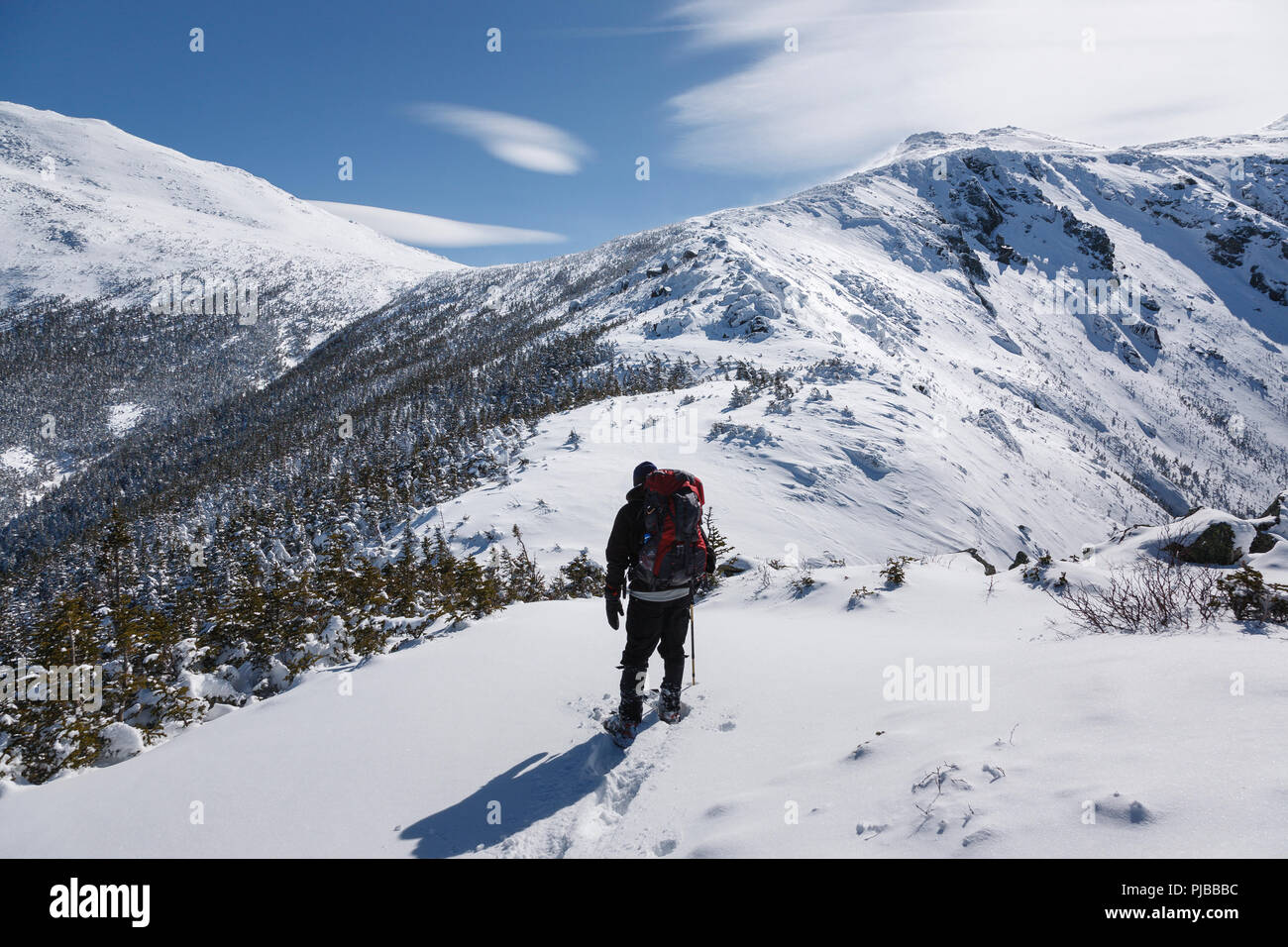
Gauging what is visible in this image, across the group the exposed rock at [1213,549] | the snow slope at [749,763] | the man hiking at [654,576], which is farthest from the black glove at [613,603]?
the exposed rock at [1213,549]

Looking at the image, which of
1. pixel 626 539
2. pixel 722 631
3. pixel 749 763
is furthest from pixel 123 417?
pixel 749 763

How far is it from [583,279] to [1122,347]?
129 m

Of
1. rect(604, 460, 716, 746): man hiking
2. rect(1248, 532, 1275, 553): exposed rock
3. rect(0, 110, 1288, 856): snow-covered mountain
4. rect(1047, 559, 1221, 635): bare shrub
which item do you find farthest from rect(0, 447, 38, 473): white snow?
rect(1248, 532, 1275, 553): exposed rock

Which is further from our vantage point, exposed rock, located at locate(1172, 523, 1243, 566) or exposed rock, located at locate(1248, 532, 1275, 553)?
exposed rock, located at locate(1172, 523, 1243, 566)

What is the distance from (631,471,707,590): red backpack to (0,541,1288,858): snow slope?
128 centimetres

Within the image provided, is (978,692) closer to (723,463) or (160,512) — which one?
(723,463)

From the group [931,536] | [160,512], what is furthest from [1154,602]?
[160,512]

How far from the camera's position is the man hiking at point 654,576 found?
14.9 feet

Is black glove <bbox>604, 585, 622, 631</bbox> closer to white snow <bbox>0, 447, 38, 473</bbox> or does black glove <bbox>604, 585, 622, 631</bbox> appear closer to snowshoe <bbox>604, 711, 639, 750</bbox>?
snowshoe <bbox>604, 711, 639, 750</bbox>

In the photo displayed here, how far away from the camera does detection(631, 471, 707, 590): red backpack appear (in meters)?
4.56

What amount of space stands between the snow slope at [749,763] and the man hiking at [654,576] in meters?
0.31

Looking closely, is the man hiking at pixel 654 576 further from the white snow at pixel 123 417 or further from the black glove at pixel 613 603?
the white snow at pixel 123 417

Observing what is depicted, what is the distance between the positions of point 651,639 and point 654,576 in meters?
0.57
